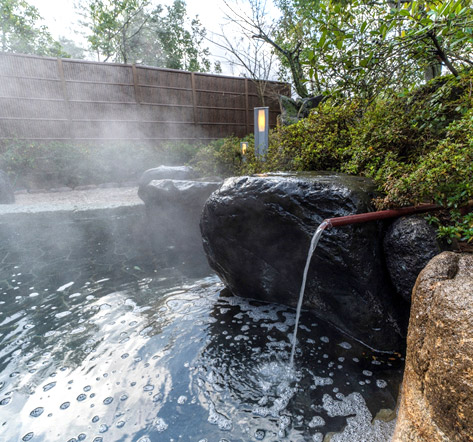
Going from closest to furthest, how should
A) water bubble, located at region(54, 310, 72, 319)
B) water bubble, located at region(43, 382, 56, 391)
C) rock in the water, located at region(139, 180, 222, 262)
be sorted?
water bubble, located at region(43, 382, 56, 391), water bubble, located at region(54, 310, 72, 319), rock in the water, located at region(139, 180, 222, 262)

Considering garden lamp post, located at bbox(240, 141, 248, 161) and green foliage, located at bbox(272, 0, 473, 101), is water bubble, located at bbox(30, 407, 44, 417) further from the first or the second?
garden lamp post, located at bbox(240, 141, 248, 161)

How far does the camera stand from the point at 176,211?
19.6 feet

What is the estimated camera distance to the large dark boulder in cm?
222

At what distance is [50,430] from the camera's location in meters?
1.82

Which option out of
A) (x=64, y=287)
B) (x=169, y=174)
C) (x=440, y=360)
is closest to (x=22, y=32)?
(x=169, y=174)

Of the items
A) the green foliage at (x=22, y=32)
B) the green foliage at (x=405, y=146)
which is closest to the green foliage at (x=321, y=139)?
the green foliage at (x=405, y=146)

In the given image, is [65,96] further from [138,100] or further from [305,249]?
[305,249]

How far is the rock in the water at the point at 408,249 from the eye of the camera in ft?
6.53

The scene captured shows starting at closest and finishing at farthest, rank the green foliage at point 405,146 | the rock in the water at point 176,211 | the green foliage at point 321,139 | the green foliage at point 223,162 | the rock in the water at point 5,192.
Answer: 1. the green foliage at point 405,146
2. the green foliage at point 321,139
3. the rock in the water at point 176,211
4. the rock in the water at point 5,192
5. the green foliage at point 223,162

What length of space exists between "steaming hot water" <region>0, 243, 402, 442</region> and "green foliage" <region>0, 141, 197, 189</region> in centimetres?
806

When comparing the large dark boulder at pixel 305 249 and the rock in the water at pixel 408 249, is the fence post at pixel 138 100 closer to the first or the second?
the large dark boulder at pixel 305 249

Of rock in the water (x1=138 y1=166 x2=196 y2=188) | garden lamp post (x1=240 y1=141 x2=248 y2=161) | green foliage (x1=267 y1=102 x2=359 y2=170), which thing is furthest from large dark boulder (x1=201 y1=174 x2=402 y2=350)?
rock in the water (x1=138 y1=166 x2=196 y2=188)

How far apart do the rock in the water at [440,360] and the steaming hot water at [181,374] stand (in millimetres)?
534

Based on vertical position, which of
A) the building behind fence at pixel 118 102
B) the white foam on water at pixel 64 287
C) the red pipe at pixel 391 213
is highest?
the building behind fence at pixel 118 102
